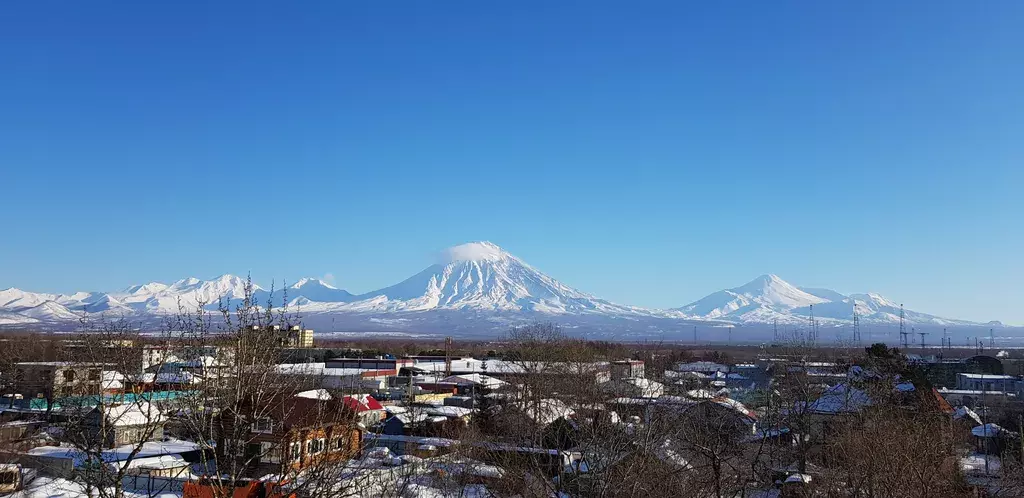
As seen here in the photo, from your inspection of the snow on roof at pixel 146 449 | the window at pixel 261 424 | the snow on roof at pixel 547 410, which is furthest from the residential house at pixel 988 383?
the window at pixel 261 424

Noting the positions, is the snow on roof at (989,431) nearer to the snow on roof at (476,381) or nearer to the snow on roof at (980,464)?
the snow on roof at (980,464)

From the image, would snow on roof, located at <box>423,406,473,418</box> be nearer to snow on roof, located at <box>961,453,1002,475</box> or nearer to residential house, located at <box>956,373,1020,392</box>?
snow on roof, located at <box>961,453,1002,475</box>

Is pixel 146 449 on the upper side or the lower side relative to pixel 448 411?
upper

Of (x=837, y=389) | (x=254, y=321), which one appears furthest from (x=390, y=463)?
(x=837, y=389)

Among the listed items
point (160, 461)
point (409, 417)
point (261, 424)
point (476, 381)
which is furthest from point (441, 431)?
point (261, 424)

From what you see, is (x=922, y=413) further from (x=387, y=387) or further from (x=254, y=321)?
(x=387, y=387)

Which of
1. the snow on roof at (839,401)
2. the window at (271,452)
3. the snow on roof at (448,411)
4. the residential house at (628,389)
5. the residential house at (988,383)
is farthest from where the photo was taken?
the residential house at (988,383)

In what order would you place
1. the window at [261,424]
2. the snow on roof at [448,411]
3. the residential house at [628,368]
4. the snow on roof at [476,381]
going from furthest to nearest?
the residential house at [628,368] → the snow on roof at [476,381] → the snow on roof at [448,411] → the window at [261,424]

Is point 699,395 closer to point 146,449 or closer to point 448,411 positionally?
point 448,411

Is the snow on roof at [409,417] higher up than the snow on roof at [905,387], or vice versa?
the snow on roof at [905,387]

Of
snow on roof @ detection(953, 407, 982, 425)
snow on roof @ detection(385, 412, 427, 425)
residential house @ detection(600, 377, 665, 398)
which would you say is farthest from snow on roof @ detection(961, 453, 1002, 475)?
snow on roof @ detection(385, 412, 427, 425)
